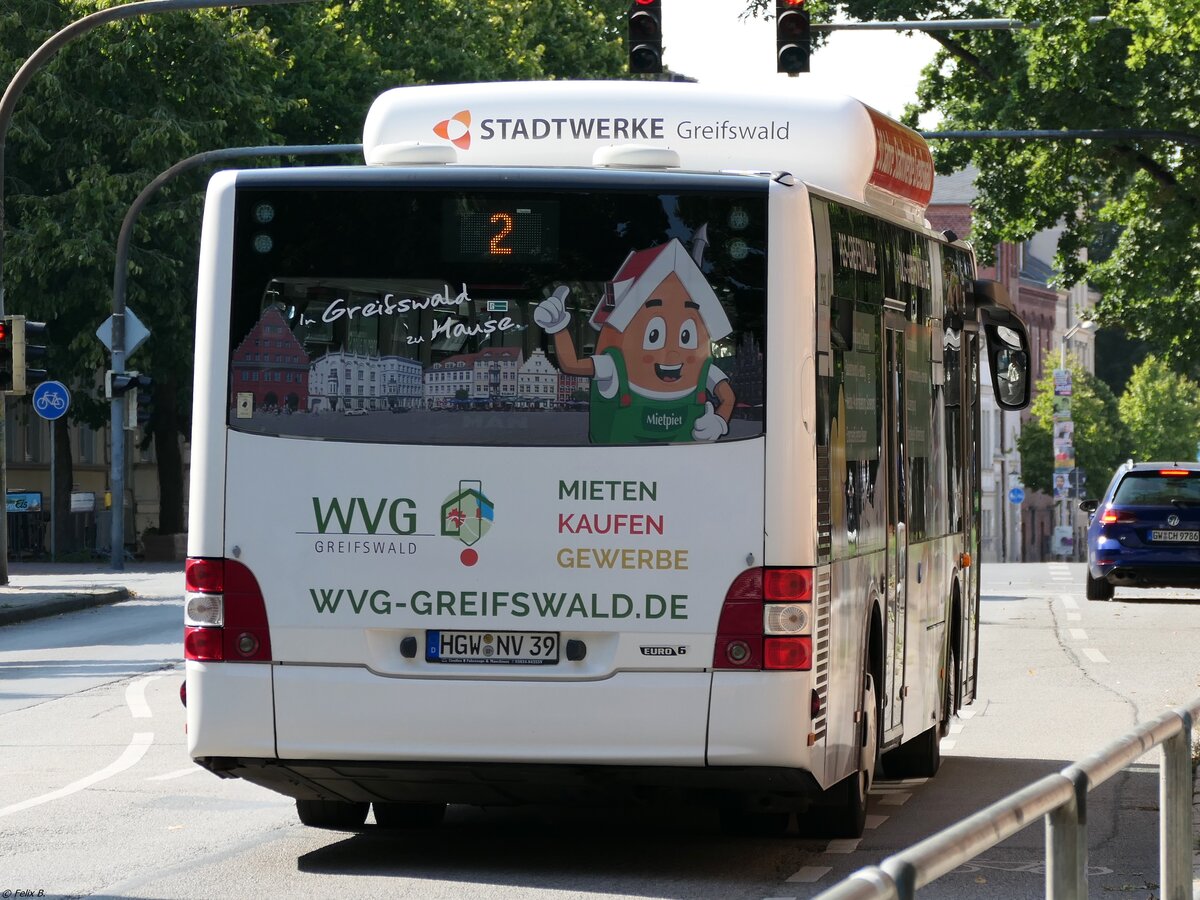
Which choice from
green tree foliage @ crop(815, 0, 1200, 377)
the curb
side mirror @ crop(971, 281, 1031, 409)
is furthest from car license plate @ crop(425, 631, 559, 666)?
green tree foliage @ crop(815, 0, 1200, 377)

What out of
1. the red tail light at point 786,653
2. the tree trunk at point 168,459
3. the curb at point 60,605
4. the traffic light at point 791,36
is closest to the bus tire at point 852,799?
the red tail light at point 786,653

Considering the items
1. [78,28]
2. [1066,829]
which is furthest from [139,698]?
[1066,829]

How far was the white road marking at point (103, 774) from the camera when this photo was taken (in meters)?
11.0

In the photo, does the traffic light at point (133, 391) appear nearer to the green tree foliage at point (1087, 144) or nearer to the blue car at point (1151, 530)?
the green tree foliage at point (1087, 144)

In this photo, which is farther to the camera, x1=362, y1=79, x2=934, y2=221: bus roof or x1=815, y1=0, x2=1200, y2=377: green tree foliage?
x1=815, y1=0, x2=1200, y2=377: green tree foliage

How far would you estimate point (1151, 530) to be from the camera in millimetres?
30031

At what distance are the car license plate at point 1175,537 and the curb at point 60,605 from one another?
13073mm

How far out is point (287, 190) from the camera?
8766 mm

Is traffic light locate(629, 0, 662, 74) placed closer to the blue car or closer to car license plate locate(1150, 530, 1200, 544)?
the blue car

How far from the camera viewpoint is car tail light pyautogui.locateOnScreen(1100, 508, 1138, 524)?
1187 inches

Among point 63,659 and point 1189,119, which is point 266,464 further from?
point 1189,119

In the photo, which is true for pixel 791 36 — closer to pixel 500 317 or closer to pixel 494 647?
pixel 500 317

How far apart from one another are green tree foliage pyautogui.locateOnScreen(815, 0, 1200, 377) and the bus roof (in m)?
23.1

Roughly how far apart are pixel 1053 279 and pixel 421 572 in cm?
3602
